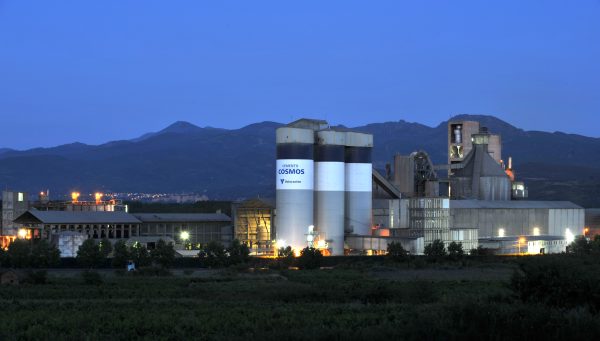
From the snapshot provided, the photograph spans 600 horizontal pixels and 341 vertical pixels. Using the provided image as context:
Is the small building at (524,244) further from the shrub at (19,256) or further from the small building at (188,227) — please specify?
the shrub at (19,256)

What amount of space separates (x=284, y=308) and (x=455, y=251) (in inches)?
1617

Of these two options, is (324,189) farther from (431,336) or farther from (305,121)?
(431,336)

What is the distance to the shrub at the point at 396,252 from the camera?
7950 cm

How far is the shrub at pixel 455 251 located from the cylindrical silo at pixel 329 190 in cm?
1062

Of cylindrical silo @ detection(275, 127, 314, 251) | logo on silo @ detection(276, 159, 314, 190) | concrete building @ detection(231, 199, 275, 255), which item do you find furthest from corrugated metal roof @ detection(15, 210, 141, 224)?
logo on silo @ detection(276, 159, 314, 190)

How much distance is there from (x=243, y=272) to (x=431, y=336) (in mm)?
43545

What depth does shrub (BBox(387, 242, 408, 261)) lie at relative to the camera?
79500mm

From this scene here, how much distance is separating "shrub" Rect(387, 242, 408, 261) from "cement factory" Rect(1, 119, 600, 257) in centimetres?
429

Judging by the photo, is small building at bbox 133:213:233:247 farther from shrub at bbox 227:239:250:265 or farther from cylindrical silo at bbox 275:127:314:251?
shrub at bbox 227:239:250:265

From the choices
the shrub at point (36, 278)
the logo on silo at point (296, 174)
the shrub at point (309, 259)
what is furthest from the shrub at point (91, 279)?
the logo on silo at point (296, 174)

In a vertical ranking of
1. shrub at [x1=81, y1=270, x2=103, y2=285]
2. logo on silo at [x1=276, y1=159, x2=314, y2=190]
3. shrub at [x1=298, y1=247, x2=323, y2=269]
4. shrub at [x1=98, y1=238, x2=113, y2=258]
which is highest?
logo on silo at [x1=276, y1=159, x2=314, y2=190]

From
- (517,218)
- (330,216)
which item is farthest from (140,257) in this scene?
(517,218)

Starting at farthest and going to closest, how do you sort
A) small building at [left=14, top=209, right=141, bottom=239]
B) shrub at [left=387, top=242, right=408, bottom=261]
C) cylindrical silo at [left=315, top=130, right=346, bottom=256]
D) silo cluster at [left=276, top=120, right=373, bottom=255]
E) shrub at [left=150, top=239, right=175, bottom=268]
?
cylindrical silo at [left=315, top=130, right=346, bottom=256] < small building at [left=14, top=209, right=141, bottom=239] < silo cluster at [left=276, top=120, right=373, bottom=255] < shrub at [left=387, top=242, right=408, bottom=261] < shrub at [left=150, top=239, right=175, bottom=268]

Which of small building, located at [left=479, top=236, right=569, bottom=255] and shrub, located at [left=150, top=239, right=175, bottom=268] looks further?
small building, located at [left=479, top=236, right=569, bottom=255]
